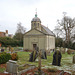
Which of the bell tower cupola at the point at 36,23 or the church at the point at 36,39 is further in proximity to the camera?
the bell tower cupola at the point at 36,23

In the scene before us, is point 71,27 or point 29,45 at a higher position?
point 71,27

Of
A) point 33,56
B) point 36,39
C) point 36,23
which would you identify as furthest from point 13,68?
point 36,23

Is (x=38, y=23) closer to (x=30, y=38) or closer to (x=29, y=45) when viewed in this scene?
(x=30, y=38)

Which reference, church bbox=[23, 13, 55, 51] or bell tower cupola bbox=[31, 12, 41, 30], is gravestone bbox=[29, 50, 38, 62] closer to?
church bbox=[23, 13, 55, 51]

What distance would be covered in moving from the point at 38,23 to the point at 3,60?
2098cm

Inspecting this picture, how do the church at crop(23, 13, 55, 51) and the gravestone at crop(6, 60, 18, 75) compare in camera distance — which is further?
the church at crop(23, 13, 55, 51)

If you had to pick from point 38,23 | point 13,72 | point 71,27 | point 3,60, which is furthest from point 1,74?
point 71,27

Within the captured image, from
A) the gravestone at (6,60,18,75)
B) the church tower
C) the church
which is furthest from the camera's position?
the church tower

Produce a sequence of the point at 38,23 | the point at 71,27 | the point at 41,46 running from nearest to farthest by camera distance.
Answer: the point at 41,46 → the point at 38,23 → the point at 71,27

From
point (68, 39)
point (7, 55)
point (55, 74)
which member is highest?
point (68, 39)

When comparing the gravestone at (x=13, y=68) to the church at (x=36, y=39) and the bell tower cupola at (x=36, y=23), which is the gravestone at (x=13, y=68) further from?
the bell tower cupola at (x=36, y=23)

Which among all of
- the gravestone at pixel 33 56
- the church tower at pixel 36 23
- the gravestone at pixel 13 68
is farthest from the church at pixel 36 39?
the gravestone at pixel 13 68

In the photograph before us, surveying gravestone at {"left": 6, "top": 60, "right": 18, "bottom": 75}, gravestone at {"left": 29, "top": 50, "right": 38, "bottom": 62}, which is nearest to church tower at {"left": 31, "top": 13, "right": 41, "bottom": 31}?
gravestone at {"left": 29, "top": 50, "right": 38, "bottom": 62}

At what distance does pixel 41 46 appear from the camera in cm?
2753
